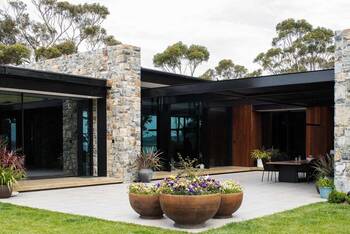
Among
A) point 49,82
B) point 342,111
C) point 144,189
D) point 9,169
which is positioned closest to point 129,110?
point 49,82

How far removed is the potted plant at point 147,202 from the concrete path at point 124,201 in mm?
139

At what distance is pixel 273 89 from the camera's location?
12.6 meters

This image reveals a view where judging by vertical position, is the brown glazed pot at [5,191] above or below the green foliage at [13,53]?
below

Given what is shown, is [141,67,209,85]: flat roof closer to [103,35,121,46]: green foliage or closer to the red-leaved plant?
the red-leaved plant

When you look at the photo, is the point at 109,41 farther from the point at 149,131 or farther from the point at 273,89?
the point at 273,89

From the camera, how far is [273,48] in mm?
31078

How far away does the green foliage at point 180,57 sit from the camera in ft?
109

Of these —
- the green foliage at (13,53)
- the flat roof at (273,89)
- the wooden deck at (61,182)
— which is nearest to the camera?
the flat roof at (273,89)

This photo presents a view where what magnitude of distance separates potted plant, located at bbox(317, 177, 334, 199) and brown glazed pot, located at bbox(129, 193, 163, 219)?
4.20 meters

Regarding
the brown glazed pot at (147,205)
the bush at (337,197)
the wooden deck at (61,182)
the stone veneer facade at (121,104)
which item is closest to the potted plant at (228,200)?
the brown glazed pot at (147,205)

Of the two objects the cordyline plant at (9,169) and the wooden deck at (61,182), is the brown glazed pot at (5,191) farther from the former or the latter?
the wooden deck at (61,182)

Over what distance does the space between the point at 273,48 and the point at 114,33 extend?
34.2 feet

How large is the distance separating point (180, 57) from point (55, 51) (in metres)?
10.3

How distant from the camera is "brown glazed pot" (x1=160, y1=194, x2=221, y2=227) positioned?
21.7 feet
